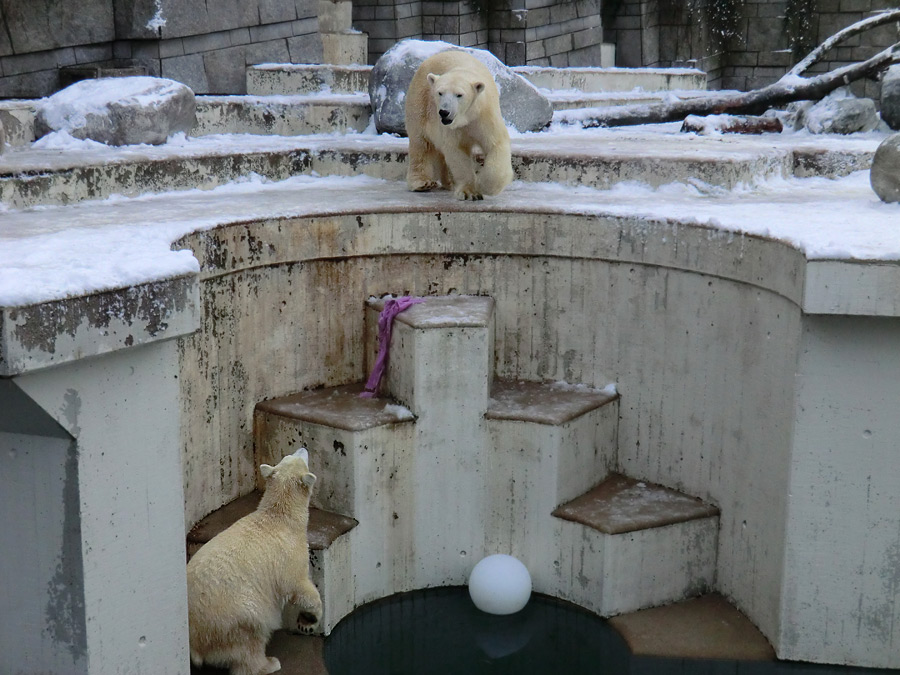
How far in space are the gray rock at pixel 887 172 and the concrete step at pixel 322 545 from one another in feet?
8.93

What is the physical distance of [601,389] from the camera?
17.1 ft

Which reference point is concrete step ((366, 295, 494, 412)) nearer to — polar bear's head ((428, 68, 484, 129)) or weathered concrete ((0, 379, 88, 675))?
polar bear's head ((428, 68, 484, 129))

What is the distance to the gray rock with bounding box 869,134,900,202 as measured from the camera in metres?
4.93

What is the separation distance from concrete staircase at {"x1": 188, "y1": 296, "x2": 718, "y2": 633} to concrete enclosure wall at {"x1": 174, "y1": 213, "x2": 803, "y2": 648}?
182 mm

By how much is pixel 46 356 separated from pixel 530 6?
1150 cm

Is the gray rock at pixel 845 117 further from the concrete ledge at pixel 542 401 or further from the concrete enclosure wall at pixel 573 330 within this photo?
the concrete ledge at pixel 542 401

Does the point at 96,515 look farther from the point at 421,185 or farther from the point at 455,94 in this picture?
the point at 421,185

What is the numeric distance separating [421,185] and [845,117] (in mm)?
3755

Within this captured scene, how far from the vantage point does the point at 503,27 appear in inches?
534

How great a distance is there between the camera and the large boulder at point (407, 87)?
7.35 meters

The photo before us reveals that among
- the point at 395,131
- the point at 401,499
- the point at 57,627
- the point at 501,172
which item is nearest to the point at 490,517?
the point at 401,499

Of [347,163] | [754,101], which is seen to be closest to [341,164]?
[347,163]

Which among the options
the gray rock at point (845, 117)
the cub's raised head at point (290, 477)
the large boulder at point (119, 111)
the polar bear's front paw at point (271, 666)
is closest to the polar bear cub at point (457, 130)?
the large boulder at point (119, 111)

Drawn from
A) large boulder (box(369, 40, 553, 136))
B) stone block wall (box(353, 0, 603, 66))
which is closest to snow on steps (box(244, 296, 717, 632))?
large boulder (box(369, 40, 553, 136))
